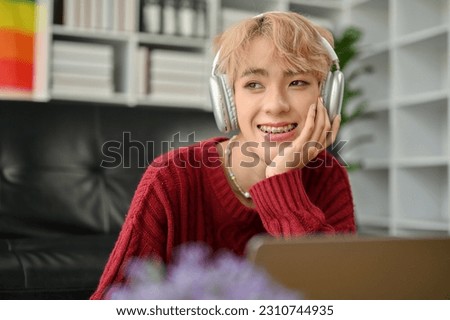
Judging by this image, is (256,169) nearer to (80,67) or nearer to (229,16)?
(80,67)

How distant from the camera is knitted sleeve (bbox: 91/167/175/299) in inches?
32.3

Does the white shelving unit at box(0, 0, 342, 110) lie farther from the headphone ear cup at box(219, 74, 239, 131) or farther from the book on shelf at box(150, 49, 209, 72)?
the headphone ear cup at box(219, 74, 239, 131)

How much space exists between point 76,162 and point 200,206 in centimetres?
87

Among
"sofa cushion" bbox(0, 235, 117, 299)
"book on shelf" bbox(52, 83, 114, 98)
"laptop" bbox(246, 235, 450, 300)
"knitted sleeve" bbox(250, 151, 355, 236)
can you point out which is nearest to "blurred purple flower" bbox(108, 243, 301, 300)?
"laptop" bbox(246, 235, 450, 300)

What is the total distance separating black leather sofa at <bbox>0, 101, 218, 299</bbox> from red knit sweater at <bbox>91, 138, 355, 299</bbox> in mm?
578

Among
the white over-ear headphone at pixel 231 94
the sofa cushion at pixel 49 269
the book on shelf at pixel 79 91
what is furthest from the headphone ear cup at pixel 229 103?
the book on shelf at pixel 79 91

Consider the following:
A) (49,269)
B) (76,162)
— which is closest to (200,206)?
(49,269)

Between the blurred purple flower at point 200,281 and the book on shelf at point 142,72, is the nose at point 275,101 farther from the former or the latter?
the book on shelf at point 142,72

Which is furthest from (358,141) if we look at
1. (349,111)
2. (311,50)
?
(311,50)

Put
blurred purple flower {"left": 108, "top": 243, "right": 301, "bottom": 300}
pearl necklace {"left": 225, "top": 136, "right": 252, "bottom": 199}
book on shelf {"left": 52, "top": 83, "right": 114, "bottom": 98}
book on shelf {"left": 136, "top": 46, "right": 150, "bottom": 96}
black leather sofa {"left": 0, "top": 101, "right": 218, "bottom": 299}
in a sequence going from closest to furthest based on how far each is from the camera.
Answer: blurred purple flower {"left": 108, "top": 243, "right": 301, "bottom": 300}, pearl necklace {"left": 225, "top": 136, "right": 252, "bottom": 199}, black leather sofa {"left": 0, "top": 101, "right": 218, "bottom": 299}, book on shelf {"left": 52, "top": 83, "right": 114, "bottom": 98}, book on shelf {"left": 136, "top": 46, "right": 150, "bottom": 96}

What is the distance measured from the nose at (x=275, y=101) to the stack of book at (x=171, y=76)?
2138 millimetres

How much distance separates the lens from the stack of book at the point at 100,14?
276 centimetres
